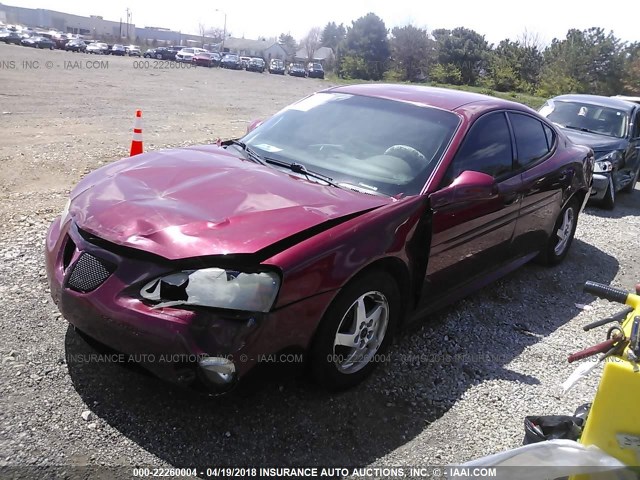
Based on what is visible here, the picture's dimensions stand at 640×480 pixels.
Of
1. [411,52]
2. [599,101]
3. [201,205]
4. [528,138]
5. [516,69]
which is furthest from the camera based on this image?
[411,52]

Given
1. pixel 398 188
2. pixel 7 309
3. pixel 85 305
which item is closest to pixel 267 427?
pixel 85 305

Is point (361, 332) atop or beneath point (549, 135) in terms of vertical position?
beneath

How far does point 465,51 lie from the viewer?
51219mm

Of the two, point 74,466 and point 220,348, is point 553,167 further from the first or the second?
point 74,466

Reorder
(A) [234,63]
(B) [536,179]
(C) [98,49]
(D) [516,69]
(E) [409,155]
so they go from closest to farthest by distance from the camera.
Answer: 1. (E) [409,155]
2. (B) [536,179]
3. (D) [516,69]
4. (C) [98,49]
5. (A) [234,63]

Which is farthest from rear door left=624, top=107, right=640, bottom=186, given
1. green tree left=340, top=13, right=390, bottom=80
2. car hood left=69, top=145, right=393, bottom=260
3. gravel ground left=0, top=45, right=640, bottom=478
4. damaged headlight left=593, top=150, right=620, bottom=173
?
green tree left=340, top=13, right=390, bottom=80

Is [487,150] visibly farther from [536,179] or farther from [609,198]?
[609,198]

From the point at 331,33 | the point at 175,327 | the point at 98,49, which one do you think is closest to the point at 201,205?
the point at 175,327

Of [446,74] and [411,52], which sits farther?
[411,52]

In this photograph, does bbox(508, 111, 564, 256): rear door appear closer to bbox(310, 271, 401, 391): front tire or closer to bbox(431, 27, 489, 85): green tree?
bbox(310, 271, 401, 391): front tire

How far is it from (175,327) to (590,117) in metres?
9.73

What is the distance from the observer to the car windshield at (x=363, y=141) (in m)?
3.59

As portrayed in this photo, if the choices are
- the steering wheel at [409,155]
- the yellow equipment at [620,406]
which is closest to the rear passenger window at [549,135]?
the steering wheel at [409,155]

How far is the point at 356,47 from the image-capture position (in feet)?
217
